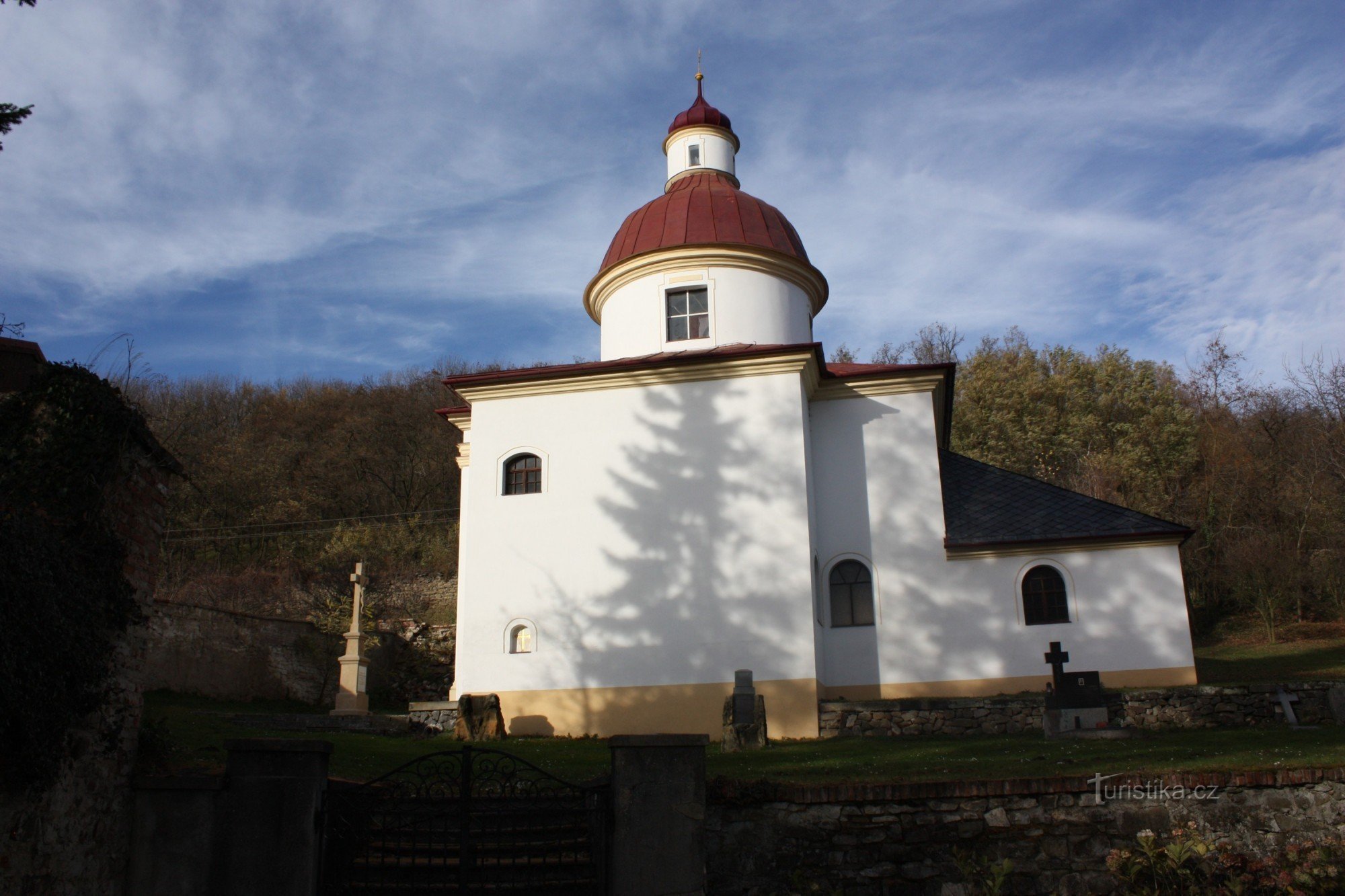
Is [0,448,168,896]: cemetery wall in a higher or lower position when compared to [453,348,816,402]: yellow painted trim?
lower

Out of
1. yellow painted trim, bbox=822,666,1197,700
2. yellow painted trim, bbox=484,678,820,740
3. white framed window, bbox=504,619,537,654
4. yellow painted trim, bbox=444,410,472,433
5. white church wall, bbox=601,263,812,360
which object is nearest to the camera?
yellow painted trim, bbox=484,678,820,740

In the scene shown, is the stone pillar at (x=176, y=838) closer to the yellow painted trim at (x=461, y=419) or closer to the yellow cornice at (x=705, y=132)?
the yellow painted trim at (x=461, y=419)

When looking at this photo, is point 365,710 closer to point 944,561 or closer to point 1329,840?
point 944,561

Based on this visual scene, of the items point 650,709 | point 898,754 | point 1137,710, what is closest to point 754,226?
point 650,709

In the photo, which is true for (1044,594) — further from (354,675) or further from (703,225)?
(354,675)

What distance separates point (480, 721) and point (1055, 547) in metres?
9.67

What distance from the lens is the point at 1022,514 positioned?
58.4 feet

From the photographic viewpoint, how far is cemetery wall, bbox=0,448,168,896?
6.26 meters

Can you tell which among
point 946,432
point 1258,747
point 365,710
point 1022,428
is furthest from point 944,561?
A: point 1022,428

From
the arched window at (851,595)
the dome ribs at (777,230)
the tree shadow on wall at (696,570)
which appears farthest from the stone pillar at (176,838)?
the dome ribs at (777,230)

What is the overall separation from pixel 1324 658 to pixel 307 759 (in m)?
22.9

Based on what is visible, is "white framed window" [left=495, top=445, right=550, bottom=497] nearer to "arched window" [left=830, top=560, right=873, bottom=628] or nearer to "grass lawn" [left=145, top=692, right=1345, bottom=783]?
"grass lawn" [left=145, top=692, right=1345, bottom=783]

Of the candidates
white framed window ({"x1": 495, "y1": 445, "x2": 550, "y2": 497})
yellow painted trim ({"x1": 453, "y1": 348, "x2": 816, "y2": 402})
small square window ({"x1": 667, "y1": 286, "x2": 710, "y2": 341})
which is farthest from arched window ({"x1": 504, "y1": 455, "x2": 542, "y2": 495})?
small square window ({"x1": 667, "y1": 286, "x2": 710, "y2": 341})

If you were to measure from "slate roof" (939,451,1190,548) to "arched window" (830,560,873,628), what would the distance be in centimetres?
157
